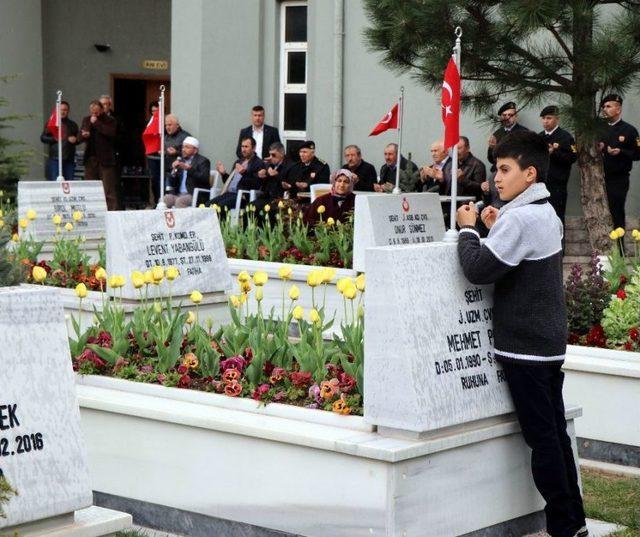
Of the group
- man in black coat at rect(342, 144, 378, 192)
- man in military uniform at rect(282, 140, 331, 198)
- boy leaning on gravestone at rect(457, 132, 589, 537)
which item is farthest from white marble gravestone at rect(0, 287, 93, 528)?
man in military uniform at rect(282, 140, 331, 198)

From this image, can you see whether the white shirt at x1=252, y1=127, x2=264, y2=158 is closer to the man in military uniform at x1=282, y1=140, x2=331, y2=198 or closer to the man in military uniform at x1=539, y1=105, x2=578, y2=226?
the man in military uniform at x1=282, y1=140, x2=331, y2=198

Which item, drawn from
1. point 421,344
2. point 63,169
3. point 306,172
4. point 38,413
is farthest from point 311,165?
point 38,413

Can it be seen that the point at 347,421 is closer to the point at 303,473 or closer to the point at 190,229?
the point at 303,473

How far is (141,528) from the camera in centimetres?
637

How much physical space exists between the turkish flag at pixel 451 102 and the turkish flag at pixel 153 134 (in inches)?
343

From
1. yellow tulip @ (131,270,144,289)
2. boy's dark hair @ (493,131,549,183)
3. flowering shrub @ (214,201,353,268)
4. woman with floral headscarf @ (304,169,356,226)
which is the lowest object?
flowering shrub @ (214,201,353,268)

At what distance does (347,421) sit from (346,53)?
14362 mm

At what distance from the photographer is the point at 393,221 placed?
40.9 feet

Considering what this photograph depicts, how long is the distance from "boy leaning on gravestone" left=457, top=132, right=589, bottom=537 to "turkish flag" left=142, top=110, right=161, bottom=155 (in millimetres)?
11498

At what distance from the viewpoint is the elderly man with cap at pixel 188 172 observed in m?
19.7

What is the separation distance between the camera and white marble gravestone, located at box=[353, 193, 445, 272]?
1225 cm

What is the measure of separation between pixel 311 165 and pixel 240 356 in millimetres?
11021

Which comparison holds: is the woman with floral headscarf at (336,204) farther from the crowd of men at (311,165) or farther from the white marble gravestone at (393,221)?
the white marble gravestone at (393,221)

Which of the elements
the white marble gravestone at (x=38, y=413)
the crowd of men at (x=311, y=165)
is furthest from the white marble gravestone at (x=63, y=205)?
the white marble gravestone at (x=38, y=413)
